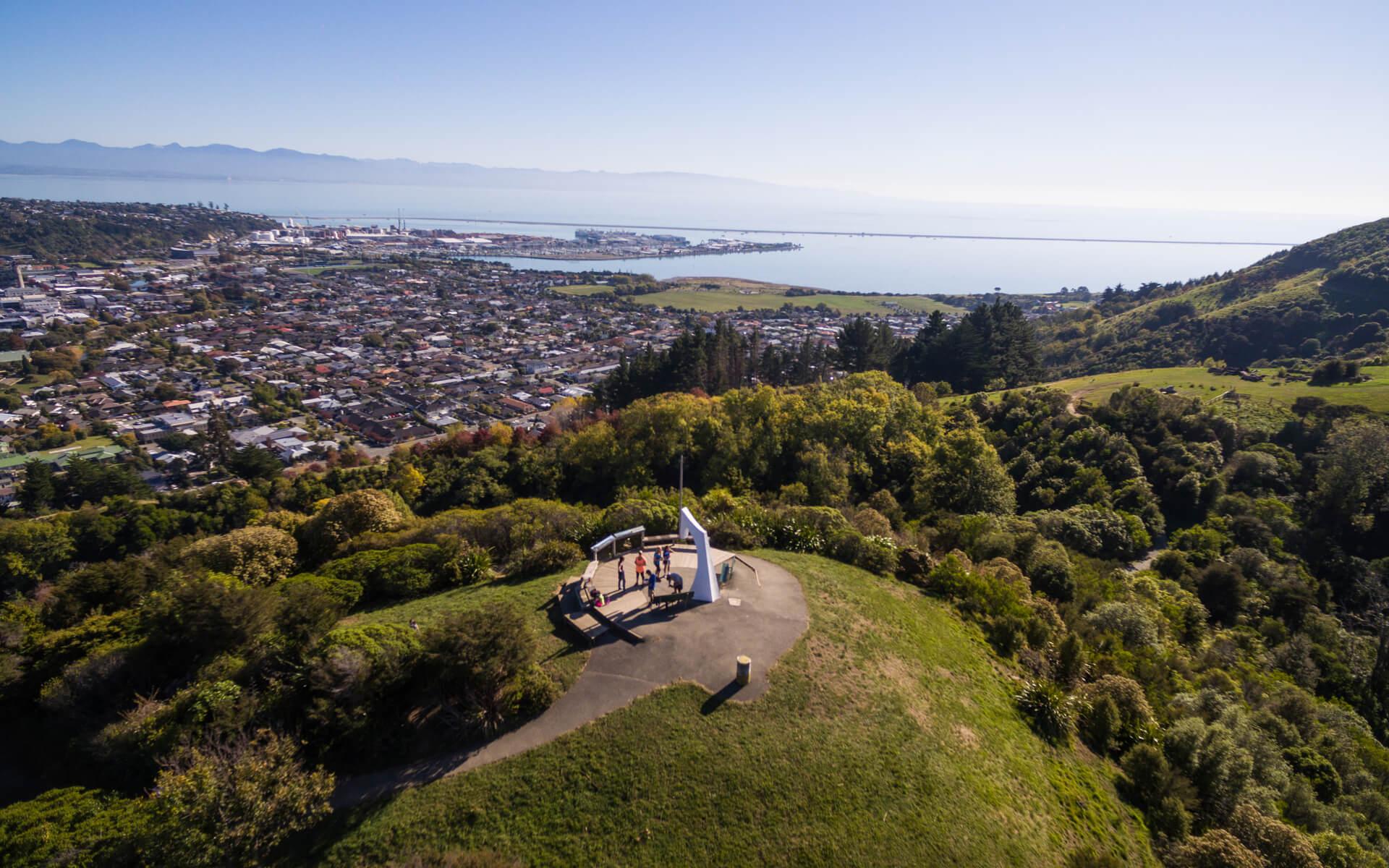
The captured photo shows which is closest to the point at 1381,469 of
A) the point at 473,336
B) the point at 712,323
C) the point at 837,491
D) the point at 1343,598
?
the point at 1343,598

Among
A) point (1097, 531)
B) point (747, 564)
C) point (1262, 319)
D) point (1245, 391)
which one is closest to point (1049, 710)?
point (747, 564)

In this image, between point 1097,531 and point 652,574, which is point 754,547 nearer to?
point 652,574

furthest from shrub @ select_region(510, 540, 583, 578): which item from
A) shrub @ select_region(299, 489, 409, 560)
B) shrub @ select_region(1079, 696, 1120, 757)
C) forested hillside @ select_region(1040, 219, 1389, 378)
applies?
forested hillside @ select_region(1040, 219, 1389, 378)

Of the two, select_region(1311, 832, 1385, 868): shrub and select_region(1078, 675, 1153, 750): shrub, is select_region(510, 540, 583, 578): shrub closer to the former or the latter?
select_region(1078, 675, 1153, 750): shrub

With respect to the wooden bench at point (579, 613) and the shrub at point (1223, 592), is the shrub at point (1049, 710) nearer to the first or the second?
the wooden bench at point (579, 613)

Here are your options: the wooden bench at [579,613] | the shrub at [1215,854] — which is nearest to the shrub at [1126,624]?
the shrub at [1215,854]
